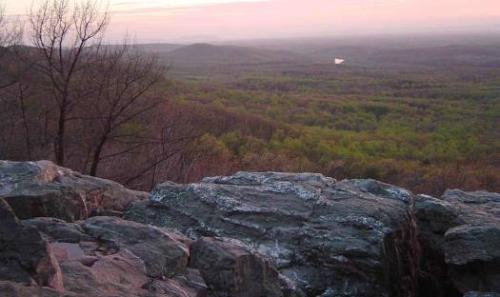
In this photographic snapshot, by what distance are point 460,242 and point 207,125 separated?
65.8 ft

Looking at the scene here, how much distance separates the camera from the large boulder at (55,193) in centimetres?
605

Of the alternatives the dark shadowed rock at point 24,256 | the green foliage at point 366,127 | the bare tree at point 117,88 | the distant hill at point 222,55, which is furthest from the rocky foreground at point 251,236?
the distant hill at point 222,55

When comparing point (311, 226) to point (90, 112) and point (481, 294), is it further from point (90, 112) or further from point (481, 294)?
point (90, 112)

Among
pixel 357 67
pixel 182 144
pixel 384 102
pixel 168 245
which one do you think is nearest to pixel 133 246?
pixel 168 245

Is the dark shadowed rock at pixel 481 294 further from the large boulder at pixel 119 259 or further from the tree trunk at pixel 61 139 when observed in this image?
the tree trunk at pixel 61 139

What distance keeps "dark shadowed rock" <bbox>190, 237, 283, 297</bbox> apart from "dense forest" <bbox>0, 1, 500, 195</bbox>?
9101 mm

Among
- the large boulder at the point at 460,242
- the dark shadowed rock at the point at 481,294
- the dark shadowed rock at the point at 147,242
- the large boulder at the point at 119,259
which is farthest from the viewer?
the large boulder at the point at 460,242

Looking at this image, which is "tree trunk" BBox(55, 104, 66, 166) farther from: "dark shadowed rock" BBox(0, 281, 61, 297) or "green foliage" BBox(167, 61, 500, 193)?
"dark shadowed rock" BBox(0, 281, 61, 297)

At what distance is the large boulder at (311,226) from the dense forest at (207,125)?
7455 millimetres

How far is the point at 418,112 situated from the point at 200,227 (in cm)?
3555

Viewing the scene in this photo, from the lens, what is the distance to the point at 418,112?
39812mm

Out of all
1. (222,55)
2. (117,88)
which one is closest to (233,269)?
(117,88)

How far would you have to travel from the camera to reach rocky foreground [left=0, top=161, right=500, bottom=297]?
→ 4.68 meters

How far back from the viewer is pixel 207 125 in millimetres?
26188
